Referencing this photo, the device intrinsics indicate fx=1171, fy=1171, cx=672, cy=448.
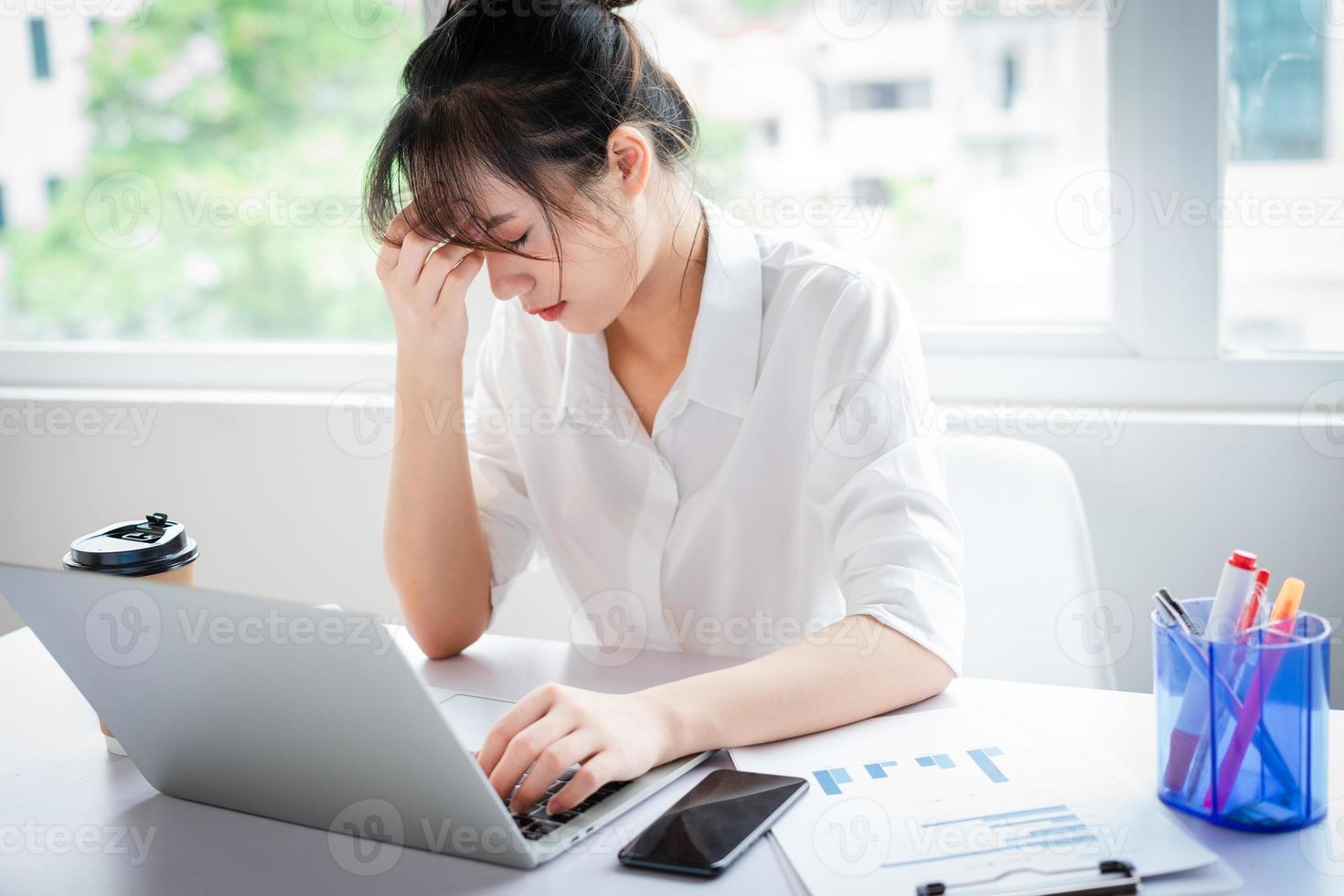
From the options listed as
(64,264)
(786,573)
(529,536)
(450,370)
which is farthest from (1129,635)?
(64,264)

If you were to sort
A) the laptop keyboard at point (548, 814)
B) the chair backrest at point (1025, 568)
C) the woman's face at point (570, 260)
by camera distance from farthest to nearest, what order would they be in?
the chair backrest at point (1025, 568), the woman's face at point (570, 260), the laptop keyboard at point (548, 814)

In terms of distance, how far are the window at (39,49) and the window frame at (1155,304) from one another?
6.15ft

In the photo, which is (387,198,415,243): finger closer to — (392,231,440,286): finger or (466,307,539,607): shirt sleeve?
(392,231,440,286): finger

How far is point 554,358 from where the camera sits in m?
1.40

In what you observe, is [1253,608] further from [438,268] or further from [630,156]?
[438,268]

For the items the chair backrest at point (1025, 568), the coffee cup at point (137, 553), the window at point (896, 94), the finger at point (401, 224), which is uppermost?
the window at point (896, 94)

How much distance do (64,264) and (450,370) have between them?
162 cm

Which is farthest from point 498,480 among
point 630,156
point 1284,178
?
point 1284,178

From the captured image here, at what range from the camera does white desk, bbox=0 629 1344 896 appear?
713 millimetres

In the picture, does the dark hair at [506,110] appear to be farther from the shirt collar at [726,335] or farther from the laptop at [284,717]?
the laptop at [284,717]

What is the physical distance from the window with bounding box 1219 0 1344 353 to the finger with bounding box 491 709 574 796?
136 centimetres

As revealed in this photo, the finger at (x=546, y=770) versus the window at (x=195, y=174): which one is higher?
the window at (x=195, y=174)

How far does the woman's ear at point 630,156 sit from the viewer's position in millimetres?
1144

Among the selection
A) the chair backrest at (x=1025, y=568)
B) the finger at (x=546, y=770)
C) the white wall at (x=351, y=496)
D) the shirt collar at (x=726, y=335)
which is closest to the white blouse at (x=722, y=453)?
the shirt collar at (x=726, y=335)
